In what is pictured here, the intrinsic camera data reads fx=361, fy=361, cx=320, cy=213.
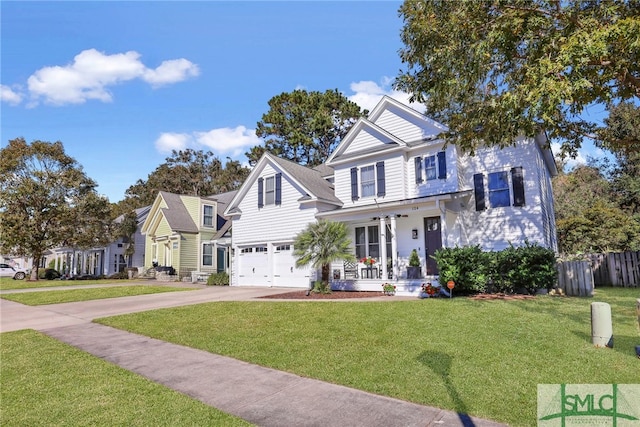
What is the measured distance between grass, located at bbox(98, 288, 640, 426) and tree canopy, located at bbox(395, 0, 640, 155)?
13.8ft

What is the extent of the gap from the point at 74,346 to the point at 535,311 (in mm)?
10507

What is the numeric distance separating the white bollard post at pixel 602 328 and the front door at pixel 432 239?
9.75 metres

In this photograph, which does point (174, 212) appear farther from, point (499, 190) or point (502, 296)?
point (502, 296)

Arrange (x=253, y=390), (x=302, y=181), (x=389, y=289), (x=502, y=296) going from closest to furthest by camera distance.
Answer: (x=253, y=390)
(x=502, y=296)
(x=389, y=289)
(x=302, y=181)

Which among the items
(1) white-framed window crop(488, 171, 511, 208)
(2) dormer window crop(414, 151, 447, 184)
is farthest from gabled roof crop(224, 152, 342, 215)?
(1) white-framed window crop(488, 171, 511, 208)

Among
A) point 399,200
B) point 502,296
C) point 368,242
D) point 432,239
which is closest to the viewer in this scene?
point 502,296

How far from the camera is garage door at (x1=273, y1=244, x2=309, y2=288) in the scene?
1881cm

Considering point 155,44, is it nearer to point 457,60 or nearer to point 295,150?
point 457,60

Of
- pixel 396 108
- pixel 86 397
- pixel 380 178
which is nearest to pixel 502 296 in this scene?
pixel 380 178

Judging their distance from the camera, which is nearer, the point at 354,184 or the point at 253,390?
the point at 253,390

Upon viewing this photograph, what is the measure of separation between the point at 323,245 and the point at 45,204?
25.8 metres

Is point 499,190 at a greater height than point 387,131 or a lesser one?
lesser

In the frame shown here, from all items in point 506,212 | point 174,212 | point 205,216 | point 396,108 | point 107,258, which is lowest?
point 107,258

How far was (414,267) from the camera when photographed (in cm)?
1544
